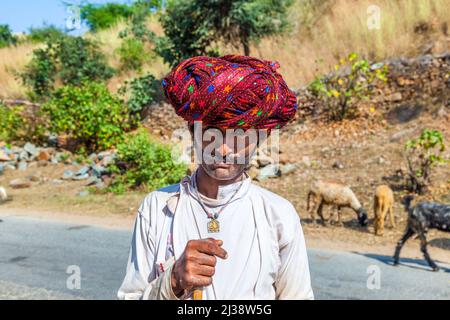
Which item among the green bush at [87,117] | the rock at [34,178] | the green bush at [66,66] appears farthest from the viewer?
the green bush at [66,66]

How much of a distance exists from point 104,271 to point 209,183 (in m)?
5.68

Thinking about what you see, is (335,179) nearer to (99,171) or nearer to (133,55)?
(99,171)

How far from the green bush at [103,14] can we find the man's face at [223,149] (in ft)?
120

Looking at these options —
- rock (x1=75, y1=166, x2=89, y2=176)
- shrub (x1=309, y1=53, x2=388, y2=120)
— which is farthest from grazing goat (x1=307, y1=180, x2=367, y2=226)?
rock (x1=75, y1=166, x2=89, y2=176)

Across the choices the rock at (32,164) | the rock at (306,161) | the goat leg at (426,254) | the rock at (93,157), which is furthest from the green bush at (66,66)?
the goat leg at (426,254)

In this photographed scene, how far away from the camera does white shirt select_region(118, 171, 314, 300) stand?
1.75 m

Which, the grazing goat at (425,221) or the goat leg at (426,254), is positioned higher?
the grazing goat at (425,221)

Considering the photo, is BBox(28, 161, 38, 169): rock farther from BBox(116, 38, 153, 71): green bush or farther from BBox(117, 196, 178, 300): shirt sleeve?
BBox(117, 196, 178, 300): shirt sleeve

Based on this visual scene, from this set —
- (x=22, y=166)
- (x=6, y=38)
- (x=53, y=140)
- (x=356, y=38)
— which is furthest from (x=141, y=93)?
(x=6, y=38)

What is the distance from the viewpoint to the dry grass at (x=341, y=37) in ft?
56.0

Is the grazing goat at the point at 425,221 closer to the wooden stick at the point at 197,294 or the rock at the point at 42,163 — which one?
the wooden stick at the point at 197,294

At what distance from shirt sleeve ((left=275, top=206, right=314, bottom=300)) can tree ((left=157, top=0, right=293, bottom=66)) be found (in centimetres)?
1631

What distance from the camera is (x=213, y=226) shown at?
71.2 inches

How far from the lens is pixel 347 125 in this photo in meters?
14.8
